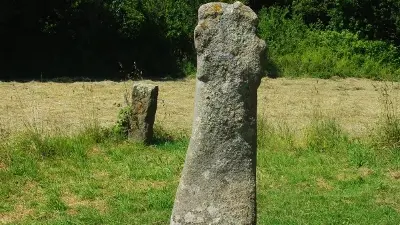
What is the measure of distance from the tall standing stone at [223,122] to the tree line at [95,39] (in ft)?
46.1

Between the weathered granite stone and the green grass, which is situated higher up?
the weathered granite stone

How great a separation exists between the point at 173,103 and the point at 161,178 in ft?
21.9

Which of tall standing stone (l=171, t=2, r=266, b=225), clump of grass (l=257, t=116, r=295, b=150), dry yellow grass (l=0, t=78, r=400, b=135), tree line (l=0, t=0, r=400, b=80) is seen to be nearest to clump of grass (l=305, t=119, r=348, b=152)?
clump of grass (l=257, t=116, r=295, b=150)

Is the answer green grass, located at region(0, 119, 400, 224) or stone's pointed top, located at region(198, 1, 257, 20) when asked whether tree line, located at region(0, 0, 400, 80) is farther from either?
stone's pointed top, located at region(198, 1, 257, 20)

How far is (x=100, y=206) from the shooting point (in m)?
7.04

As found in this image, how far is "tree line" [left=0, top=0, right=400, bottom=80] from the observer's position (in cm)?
1911

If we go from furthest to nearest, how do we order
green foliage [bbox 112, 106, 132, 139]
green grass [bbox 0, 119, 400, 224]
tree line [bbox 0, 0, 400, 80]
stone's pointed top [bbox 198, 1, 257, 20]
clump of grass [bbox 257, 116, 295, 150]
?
tree line [bbox 0, 0, 400, 80], green foliage [bbox 112, 106, 132, 139], clump of grass [bbox 257, 116, 295, 150], green grass [bbox 0, 119, 400, 224], stone's pointed top [bbox 198, 1, 257, 20]

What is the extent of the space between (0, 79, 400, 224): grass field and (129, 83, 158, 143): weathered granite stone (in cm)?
22

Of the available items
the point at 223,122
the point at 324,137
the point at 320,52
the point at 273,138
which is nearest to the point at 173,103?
the point at 273,138

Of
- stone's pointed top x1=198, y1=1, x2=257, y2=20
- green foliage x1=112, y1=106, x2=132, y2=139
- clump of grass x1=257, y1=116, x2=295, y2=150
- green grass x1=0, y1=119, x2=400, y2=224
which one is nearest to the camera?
stone's pointed top x1=198, y1=1, x2=257, y2=20

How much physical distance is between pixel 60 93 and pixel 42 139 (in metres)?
6.63

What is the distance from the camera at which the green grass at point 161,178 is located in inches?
268

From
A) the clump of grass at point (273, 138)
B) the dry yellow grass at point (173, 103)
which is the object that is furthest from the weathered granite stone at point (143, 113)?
the clump of grass at point (273, 138)

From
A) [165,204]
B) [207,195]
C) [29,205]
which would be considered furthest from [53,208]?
[207,195]
